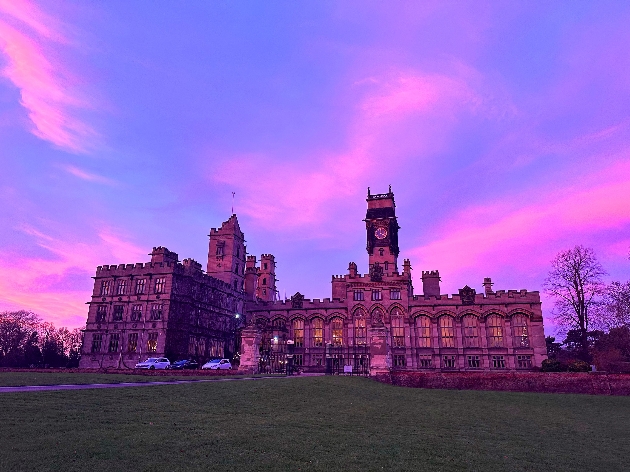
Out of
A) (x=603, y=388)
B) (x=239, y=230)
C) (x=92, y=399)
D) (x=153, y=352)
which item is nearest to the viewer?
(x=92, y=399)

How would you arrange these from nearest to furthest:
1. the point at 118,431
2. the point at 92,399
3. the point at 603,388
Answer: the point at 118,431 → the point at 92,399 → the point at 603,388

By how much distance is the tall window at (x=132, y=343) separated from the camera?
173 ft

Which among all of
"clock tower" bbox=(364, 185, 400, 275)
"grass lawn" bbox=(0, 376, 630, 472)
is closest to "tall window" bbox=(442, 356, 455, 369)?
"clock tower" bbox=(364, 185, 400, 275)

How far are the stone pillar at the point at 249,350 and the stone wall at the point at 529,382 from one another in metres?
11.8

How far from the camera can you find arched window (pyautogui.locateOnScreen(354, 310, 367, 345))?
6053 centimetres

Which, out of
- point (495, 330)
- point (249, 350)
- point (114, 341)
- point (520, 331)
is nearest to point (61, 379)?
point (249, 350)

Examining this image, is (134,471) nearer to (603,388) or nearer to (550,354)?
(603,388)

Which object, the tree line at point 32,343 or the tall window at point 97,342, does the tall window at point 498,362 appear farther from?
the tree line at point 32,343

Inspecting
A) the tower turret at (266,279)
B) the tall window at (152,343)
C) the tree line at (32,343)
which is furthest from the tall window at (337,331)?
the tree line at (32,343)

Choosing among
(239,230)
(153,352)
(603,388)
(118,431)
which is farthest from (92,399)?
(239,230)

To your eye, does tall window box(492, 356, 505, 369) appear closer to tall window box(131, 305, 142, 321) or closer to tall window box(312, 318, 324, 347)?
tall window box(312, 318, 324, 347)

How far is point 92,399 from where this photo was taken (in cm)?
1248

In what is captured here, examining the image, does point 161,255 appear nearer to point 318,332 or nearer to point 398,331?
point 318,332

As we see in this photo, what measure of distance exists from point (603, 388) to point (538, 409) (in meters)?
11.7
